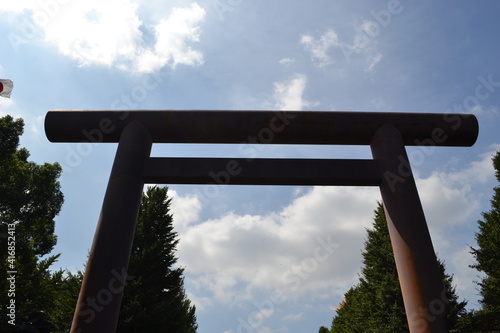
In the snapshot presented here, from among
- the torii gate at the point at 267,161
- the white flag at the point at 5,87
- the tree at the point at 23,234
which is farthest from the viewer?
the tree at the point at 23,234

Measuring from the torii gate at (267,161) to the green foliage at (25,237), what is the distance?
870 cm

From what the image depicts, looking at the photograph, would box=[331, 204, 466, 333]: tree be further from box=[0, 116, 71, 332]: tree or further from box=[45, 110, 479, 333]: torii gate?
box=[0, 116, 71, 332]: tree

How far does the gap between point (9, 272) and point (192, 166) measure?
32.6 feet

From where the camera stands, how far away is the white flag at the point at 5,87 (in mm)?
9661

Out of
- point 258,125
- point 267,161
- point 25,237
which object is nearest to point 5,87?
point 25,237

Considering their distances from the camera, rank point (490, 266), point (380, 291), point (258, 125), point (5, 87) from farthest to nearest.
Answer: point (380, 291), point (490, 266), point (5, 87), point (258, 125)

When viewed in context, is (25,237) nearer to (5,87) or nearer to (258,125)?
(5,87)

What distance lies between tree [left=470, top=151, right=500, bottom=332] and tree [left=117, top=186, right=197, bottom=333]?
34.7 feet

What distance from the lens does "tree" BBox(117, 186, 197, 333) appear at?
12.6 meters

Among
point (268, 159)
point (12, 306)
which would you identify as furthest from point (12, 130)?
point (268, 159)

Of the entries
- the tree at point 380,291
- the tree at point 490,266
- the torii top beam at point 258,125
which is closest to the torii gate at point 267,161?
the torii top beam at point 258,125

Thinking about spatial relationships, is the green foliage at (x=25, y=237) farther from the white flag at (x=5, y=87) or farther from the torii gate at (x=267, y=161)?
the torii gate at (x=267, y=161)

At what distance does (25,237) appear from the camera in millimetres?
14461

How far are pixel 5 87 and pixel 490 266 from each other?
58.1ft
